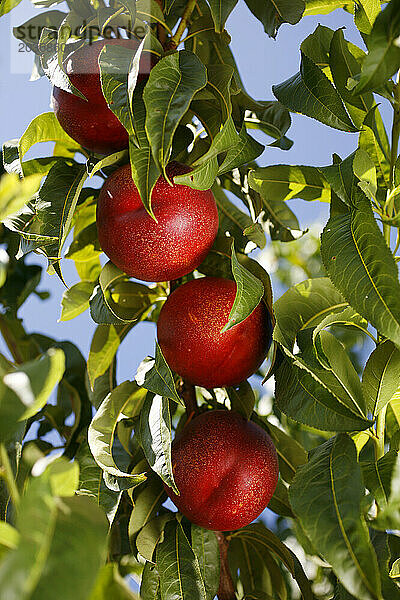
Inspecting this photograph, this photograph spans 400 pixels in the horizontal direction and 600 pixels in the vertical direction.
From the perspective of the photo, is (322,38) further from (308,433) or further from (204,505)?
(308,433)

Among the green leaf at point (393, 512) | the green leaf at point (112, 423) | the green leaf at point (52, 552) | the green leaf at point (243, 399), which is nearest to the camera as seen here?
the green leaf at point (52, 552)

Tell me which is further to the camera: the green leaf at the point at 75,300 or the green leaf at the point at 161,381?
the green leaf at the point at 75,300

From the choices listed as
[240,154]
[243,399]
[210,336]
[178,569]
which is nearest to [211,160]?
[240,154]

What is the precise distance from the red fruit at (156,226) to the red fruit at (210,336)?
4cm

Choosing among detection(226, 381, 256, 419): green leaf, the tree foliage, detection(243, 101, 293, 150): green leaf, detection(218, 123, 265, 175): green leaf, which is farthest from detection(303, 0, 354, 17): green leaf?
detection(226, 381, 256, 419): green leaf

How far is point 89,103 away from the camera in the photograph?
23.3 inches

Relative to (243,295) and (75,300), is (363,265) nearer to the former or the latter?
(243,295)

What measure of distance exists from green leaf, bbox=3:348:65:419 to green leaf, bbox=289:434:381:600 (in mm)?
230

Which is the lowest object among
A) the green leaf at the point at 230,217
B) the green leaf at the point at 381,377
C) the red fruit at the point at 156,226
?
the green leaf at the point at 381,377

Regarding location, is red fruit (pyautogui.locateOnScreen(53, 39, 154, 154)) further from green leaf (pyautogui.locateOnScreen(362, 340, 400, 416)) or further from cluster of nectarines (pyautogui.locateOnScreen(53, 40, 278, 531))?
green leaf (pyautogui.locateOnScreen(362, 340, 400, 416))

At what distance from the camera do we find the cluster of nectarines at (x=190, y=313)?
575mm

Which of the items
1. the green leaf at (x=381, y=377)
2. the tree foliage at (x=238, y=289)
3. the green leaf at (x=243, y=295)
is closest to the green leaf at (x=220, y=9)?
the tree foliage at (x=238, y=289)

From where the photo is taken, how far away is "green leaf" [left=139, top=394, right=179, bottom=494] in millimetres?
518

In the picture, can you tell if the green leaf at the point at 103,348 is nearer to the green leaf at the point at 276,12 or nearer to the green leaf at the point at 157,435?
the green leaf at the point at 157,435
